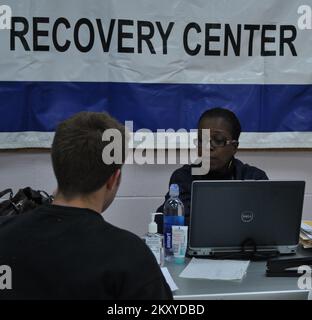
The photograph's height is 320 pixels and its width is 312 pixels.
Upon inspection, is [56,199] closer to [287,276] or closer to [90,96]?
[287,276]

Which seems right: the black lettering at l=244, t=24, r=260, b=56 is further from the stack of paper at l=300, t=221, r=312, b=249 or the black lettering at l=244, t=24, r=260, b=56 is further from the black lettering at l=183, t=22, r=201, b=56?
the stack of paper at l=300, t=221, r=312, b=249

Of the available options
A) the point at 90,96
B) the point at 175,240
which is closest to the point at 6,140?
the point at 90,96

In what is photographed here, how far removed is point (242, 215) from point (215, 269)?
0.68ft

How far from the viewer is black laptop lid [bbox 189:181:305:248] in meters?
1.65

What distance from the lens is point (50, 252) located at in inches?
37.9

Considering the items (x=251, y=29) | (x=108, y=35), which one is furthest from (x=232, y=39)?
(x=108, y=35)

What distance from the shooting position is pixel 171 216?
184 cm

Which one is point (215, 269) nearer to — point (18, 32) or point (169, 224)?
point (169, 224)

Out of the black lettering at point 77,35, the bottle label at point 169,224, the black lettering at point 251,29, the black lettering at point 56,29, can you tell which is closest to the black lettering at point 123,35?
the black lettering at point 77,35

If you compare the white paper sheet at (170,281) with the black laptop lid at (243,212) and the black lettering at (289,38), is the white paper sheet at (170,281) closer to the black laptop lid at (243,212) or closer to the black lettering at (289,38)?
the black laptop lid at (243,212)

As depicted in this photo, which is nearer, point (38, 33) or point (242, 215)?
point (242, 215)

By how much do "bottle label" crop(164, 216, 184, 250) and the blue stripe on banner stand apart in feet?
2.88

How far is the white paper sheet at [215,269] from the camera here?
61.7 inches

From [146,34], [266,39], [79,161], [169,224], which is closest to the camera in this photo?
[79,161]
